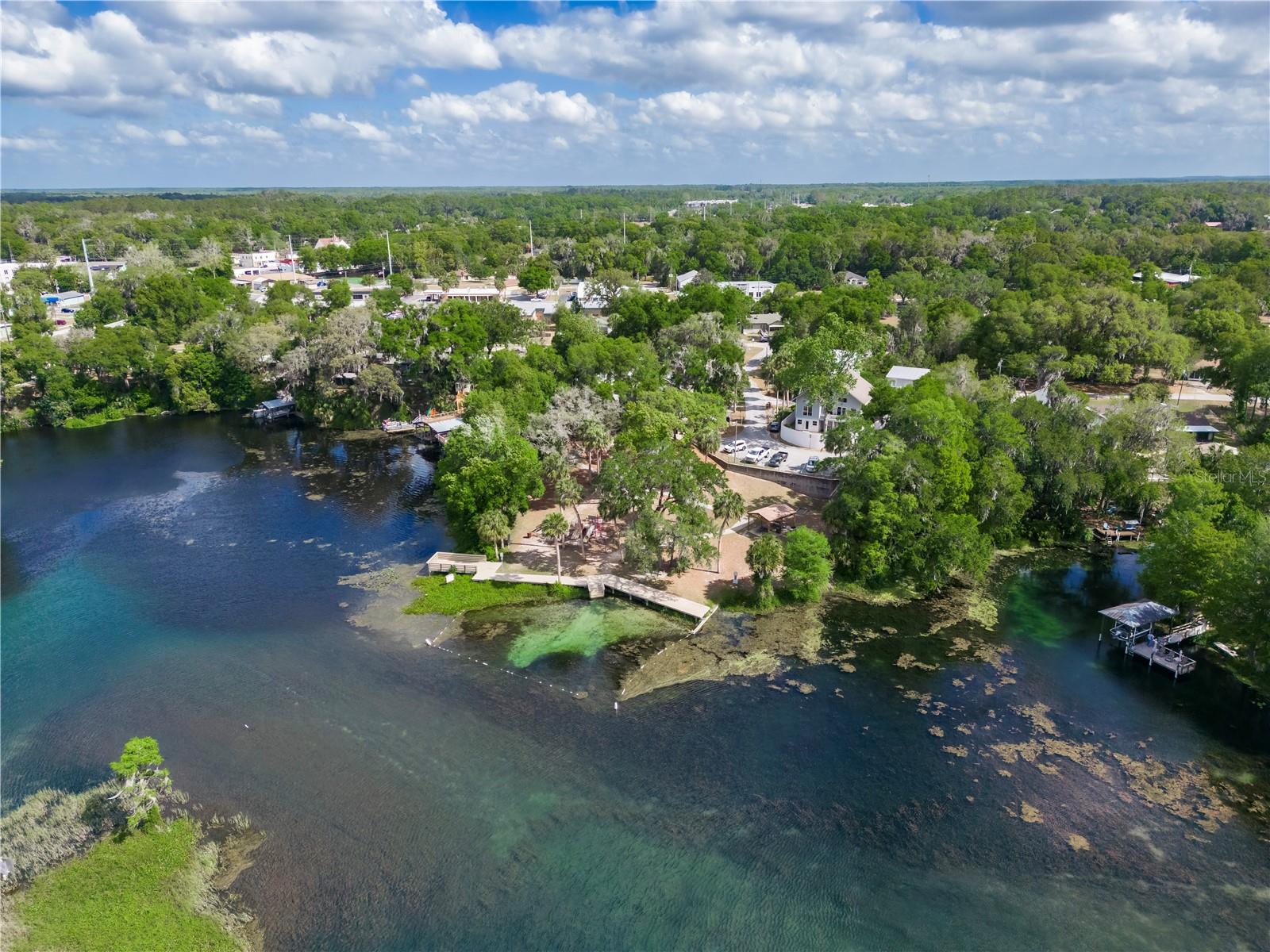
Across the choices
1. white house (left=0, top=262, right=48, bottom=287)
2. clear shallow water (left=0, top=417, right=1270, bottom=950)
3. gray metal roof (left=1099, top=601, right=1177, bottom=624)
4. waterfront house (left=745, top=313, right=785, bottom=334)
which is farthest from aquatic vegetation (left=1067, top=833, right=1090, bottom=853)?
white house (left=0, top=262, right=48, bottom=287)

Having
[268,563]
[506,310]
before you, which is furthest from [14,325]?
[268,563]

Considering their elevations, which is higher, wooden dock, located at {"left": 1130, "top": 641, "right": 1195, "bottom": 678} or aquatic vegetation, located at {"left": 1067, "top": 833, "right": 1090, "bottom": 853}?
wooden dock, located at {"left": 1130, "top": 641, "right": 1195, "bottom": 678}

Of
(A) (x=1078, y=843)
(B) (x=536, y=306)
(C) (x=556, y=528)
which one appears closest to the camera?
(A) (x=1078, y=843)

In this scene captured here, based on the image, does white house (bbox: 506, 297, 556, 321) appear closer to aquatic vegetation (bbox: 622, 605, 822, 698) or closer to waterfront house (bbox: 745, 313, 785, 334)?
waterfront house (bbox: 745, 313, 785, 334)

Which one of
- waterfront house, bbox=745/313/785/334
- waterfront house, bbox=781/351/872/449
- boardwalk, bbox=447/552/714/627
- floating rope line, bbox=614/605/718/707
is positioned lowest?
floating rope line, bbox=614/605/718/707

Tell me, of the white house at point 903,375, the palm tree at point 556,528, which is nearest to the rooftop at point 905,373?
the white house at point 903,375

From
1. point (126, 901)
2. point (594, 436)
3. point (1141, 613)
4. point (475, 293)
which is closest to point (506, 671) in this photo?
point (126, 901)

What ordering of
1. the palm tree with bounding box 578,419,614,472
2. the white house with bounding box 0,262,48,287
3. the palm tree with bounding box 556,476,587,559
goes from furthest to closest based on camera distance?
the white house with bounding box 0,262,48,287 → the palm tree with bounding box 578,419,614,472 → the palm tree with bounding box 556,476,587,559

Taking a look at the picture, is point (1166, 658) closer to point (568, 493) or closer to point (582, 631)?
point (582, 631)
